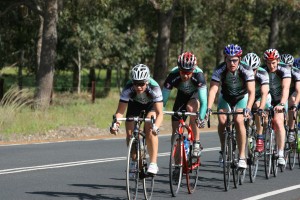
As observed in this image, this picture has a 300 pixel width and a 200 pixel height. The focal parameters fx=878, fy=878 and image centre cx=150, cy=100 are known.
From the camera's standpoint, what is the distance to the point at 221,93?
13.1 metres

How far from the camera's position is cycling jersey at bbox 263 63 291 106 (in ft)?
48.4

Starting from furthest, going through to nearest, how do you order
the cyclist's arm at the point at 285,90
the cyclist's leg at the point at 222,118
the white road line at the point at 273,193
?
the cyclist's arm at the point at 285,90 < the cyclist's leg at the point at 222,118 < the white road line at the point at 273,193

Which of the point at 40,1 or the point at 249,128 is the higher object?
the point at 40,1

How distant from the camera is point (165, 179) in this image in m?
13.7

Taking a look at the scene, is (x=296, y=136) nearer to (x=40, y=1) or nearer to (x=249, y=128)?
(x=249, y=128)

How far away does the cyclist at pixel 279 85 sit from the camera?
14.4 meters

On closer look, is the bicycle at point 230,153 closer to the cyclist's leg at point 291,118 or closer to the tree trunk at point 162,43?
the cyclist's leg at point 291,118

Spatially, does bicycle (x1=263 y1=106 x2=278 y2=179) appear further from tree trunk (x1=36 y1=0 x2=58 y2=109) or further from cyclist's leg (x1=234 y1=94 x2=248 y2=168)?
tree trunk (x1=36 y1=0 x2=58 y2=109)

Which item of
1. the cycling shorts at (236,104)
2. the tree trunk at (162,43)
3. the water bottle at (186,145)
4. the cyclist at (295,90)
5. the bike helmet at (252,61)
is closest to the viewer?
the water bottle at (186,145)

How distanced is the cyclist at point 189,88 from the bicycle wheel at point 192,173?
111 mm

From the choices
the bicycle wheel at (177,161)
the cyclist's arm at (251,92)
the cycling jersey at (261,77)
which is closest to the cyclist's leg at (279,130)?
the cycling jersey at (261,77)

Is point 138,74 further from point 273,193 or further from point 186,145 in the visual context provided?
point 273,193

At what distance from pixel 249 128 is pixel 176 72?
1.98m

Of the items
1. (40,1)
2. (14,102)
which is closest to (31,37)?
(40,1)
